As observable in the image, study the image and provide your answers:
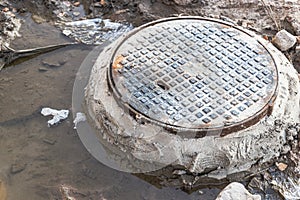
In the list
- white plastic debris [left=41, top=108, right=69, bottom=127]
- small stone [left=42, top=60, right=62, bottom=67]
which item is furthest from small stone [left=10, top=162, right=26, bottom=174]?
small stone [left=42, top=60, right=62, bottom=67]

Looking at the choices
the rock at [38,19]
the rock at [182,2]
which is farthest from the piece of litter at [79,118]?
the rock at [182,2]

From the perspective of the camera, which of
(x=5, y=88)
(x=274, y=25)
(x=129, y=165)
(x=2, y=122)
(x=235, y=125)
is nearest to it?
(x=235, y=125)

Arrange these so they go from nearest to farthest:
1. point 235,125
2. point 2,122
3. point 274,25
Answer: point 235,125
point 2,122
point 274,25

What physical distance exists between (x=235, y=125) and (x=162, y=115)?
17.1 inches

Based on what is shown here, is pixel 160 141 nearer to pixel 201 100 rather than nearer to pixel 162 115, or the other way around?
pixel 162 115

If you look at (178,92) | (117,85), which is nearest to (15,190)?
(117,85)

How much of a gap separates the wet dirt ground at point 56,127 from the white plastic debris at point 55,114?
1.4 inches

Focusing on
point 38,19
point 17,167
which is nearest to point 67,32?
point 38,19

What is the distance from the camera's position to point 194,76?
2.81 m

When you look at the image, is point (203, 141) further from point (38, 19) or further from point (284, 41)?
point (38, 19)

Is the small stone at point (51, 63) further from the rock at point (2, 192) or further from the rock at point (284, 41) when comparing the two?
the rock at point (284, 41)

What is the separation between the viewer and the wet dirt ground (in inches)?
105

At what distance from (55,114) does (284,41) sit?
179cm

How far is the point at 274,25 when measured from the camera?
3660 mm
